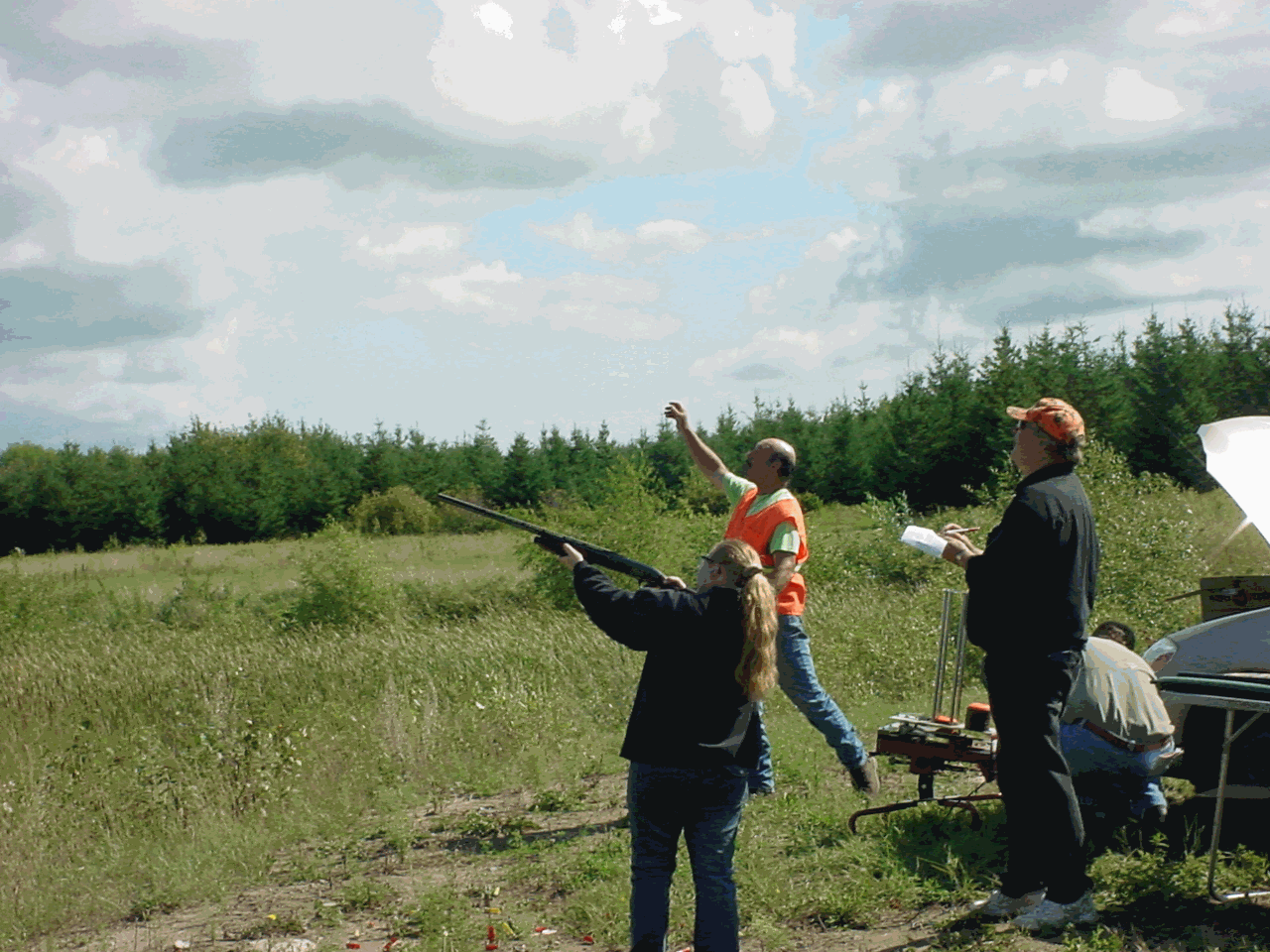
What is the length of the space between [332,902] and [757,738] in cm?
264

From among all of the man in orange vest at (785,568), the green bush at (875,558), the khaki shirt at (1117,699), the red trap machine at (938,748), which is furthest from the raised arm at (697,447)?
the green bush at (875,558)

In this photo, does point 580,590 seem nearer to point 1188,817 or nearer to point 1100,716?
point 1100,716

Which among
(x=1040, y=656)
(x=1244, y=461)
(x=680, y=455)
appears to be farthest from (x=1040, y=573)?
(x=680, y=455)

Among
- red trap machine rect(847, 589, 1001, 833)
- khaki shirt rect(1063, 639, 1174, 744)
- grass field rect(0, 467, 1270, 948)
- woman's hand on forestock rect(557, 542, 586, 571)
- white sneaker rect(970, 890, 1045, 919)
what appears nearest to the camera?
woman's hand on forestock rect(557, 542, 586, 571)

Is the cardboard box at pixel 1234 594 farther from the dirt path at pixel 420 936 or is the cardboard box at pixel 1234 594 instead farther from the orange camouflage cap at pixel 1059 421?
the dirt path at pixel 420 936

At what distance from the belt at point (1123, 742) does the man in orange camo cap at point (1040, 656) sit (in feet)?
2.55

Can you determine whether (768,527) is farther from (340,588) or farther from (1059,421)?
(340,588)

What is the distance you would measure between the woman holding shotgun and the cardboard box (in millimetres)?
3623

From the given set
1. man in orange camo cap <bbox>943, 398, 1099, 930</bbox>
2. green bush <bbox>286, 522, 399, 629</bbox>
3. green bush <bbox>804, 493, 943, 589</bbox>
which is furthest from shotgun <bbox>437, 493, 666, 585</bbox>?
green bush <bbox>286, 522, 399, 629</bbox>

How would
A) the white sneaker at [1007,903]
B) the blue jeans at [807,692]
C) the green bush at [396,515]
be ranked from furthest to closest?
the green bush at [396,515]
the blue jeans at [807,692]
the white sneaker at [1007,903]

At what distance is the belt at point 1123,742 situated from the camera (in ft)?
17.9

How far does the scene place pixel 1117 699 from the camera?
547 cm

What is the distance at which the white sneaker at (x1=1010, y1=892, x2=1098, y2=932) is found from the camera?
4.68 m

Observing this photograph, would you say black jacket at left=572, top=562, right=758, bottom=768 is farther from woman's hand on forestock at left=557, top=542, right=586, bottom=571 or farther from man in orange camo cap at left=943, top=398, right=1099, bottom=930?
man in orange camo cap at left=943, top=398, right=1099, bottom=930
